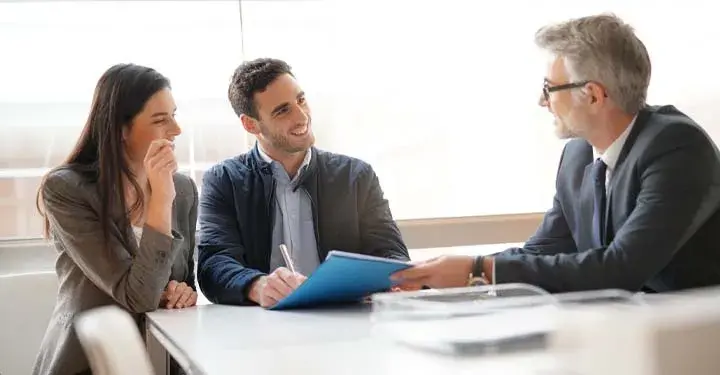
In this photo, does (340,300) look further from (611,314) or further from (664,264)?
(611,314)

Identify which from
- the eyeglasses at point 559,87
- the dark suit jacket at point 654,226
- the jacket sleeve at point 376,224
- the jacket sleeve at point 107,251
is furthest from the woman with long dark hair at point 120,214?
the eyeglasses at point 559,87

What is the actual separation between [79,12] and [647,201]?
1.84 metres

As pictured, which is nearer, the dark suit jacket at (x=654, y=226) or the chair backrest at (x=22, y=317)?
the dark suit jacket at (x=654, y=226)

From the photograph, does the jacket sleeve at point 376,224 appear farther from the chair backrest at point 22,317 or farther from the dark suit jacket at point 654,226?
the chair backrest at point 22,317

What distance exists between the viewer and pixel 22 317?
7.74 feet

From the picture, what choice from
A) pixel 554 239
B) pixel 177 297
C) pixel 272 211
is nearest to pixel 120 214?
pixel 177 297

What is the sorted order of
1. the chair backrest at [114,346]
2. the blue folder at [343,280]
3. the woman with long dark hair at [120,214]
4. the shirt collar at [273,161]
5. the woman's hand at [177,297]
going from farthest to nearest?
the shirt collar at [273,161], the woman's hand at [177,297], the woman with long dark hair at [120,214], the blue folder at [343,280], the chair backrest at [114,346]

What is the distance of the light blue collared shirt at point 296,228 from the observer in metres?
2.27

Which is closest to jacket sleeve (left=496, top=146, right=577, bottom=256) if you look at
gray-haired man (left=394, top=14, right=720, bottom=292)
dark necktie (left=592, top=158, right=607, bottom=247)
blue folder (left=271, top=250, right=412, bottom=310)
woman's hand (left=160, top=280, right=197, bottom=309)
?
gray-haired man (left=394, top=14, right=720, bottom=292)

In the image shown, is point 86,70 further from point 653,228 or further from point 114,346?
point 653,228

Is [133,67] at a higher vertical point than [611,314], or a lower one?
higher

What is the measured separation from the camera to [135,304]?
189cm

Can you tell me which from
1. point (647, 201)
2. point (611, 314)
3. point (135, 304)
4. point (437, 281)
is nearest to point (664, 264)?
point (647, 201)

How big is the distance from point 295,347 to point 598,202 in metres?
0.85
